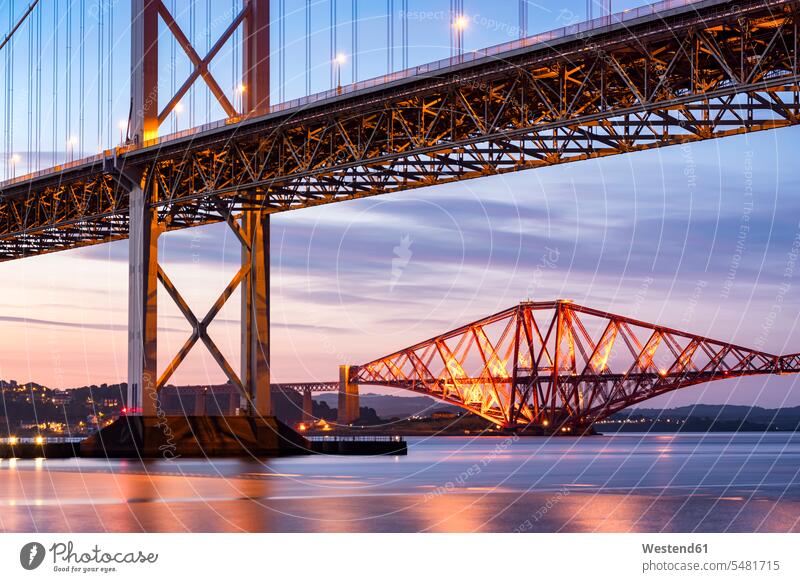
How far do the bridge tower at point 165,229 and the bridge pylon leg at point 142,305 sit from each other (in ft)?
0.11

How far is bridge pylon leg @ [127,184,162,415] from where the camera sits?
157ft

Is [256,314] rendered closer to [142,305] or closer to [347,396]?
[142,305]

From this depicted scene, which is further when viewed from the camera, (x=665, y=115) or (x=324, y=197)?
(x=324, y=197)

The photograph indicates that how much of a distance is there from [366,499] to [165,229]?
2314 centimetres

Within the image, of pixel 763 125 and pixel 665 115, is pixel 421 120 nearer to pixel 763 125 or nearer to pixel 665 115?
pixel 665 115
